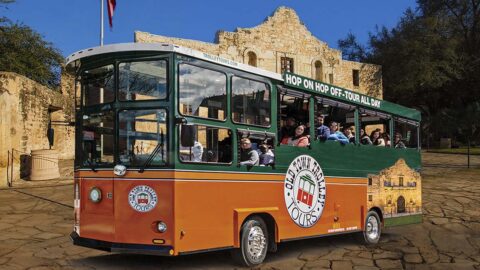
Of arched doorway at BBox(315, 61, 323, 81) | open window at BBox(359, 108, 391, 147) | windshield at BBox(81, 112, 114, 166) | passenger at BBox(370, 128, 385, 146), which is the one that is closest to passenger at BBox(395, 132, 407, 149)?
open window at BBox(359, 108, 391, 147)

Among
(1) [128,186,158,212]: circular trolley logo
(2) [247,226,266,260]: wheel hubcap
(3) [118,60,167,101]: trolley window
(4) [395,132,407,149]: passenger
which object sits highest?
(3) [118,60,167,101]: trolley window

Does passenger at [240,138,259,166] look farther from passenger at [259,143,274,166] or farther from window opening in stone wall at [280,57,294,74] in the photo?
window opening in stone wall at [280,57,294,74]

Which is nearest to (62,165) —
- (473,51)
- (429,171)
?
(429,171)

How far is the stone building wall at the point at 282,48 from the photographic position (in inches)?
1335

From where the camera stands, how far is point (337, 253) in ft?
31.1

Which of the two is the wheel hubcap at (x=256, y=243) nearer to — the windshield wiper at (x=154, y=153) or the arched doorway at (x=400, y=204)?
the windshield wiper at (x=154, y=153)

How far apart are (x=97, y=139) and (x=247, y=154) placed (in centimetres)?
217

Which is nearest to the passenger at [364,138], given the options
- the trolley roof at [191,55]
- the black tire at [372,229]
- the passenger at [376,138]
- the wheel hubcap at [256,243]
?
the passenger at [376,138]

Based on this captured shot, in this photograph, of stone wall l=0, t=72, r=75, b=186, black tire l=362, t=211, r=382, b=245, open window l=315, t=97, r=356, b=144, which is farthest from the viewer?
stone wall l=0, t=72, r=75, b=186

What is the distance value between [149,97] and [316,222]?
3961 millimetres

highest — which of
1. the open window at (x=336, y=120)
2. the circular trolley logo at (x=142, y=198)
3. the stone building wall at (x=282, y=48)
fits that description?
the stone building wall at (x=282, y=48)

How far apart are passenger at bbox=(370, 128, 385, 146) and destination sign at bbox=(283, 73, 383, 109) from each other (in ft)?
1.83

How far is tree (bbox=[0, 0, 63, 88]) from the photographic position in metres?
29.4

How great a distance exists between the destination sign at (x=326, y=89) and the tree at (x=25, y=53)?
23.8m
